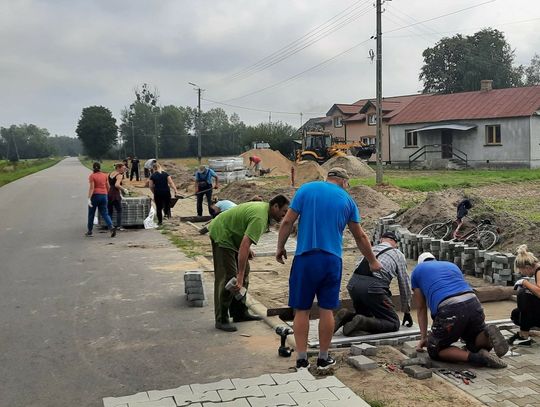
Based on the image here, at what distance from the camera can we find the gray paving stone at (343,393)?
4672mm

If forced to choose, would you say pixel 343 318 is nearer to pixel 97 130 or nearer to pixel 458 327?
pixel 458 327

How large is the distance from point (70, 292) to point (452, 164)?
37215mm

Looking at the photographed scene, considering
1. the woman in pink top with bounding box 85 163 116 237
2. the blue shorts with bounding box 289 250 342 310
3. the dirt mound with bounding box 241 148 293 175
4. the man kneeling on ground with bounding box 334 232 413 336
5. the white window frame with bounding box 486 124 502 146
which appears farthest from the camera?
the dirt mound with bounding box 241 148 293 175

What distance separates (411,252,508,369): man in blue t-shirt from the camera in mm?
5570

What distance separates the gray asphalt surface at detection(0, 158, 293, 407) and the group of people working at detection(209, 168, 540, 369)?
25.3 inches

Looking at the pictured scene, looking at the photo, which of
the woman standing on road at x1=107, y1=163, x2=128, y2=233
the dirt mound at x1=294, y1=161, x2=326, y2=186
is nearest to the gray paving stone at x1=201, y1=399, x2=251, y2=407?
the woman standing on road at x1=107, y1=163, x2=128, y2=233

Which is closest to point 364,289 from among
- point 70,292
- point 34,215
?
point 70,292

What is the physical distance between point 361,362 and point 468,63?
71599 millimetres

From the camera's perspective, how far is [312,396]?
4691 mm

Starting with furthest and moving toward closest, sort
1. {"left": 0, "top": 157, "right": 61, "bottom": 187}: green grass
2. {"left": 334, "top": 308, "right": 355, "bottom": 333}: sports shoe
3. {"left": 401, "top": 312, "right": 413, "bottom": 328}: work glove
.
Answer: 1. {"left": 0, "top": 157, "right": 61, "bottom": 187}: green grass
2. {"left": 401, "top": 312, "right": 413, "bottom": 328}: work glove
3. {"left": 334, "top": 308, "right": 355, "bottom": 333}: sports shoe

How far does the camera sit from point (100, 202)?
49.3ft

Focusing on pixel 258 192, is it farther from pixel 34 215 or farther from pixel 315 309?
pixel 315 309

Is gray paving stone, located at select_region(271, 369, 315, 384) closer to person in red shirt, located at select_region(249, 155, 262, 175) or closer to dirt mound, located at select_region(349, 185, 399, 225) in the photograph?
dirt mound, located at select_region(349, 185, 399, 225)

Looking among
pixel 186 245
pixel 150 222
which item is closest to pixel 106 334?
pixel 186 245
